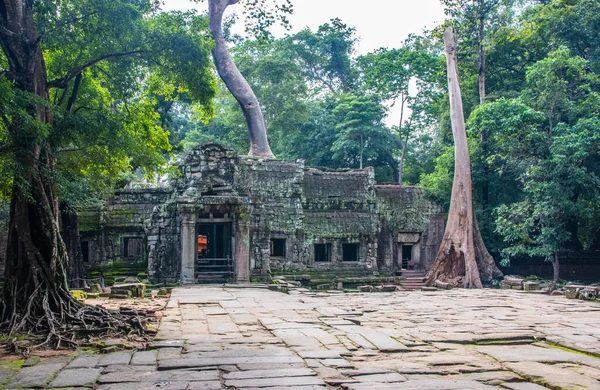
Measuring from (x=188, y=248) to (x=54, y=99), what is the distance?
7.10 metres

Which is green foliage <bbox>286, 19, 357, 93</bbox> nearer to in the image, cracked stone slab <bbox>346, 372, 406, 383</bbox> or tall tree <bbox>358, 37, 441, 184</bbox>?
tall tree <bbox>358, 37, 441, 184</bbox>

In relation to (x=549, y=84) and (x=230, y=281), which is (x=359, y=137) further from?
(x=230, y=281)

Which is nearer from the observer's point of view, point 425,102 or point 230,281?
point 230,281

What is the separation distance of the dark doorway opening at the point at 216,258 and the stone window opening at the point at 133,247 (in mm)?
2209

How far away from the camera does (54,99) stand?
1256cm

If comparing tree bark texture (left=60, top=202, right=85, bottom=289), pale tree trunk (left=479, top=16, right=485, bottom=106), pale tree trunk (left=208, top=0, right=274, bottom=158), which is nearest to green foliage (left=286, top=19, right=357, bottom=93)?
pale tree trunk (left=208, top=0, right=274, bottom=158)

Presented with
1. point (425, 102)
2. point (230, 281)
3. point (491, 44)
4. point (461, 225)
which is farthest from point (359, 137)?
point (230, 281)

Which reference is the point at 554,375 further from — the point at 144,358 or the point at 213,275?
the point at 213,275

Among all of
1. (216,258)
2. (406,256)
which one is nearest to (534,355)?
(216,258)

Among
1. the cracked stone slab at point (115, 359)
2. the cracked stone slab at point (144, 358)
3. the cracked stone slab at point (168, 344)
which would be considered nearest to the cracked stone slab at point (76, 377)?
the cracked stone slab at point (115, 359)

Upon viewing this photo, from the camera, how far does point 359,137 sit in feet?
112

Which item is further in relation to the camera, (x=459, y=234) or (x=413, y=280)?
(x=413, y=280)

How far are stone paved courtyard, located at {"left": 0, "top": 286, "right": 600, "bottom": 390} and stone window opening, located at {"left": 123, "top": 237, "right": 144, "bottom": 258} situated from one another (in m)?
10.9

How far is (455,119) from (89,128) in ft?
54.4
